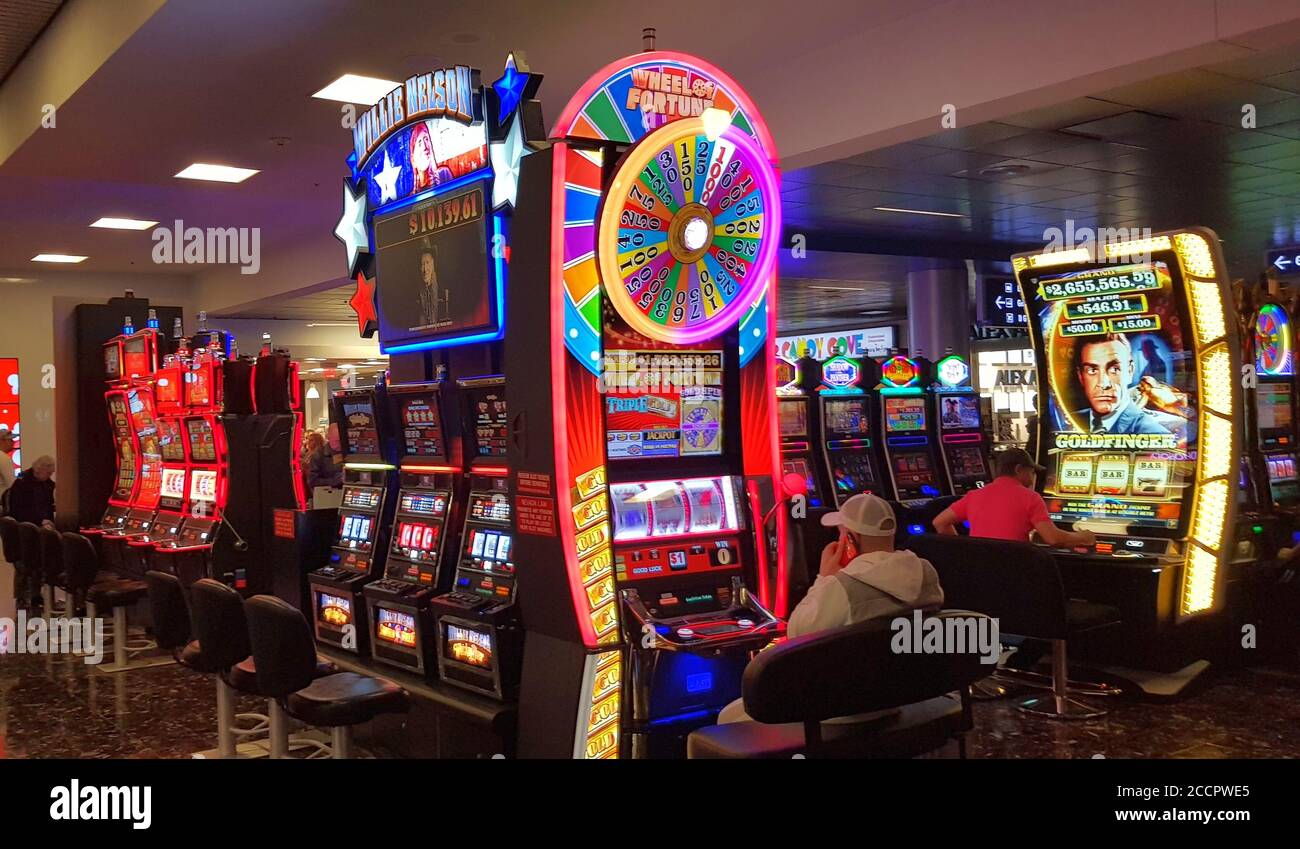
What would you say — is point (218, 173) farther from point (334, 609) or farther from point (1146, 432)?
point (1146, 432)

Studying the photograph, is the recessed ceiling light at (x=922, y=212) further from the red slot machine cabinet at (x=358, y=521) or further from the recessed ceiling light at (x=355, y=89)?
the red slot machine cabinet at (x=358, y=521)

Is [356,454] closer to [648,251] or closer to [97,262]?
[648,251]

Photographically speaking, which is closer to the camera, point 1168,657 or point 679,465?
point 679,465

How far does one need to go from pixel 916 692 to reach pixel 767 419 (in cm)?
135

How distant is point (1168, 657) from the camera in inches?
227

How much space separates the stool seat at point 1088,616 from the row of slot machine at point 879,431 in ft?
11.3

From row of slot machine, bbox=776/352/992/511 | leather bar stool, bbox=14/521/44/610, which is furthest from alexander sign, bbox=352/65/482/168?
row of slot machine, bbox=776/352/992/511

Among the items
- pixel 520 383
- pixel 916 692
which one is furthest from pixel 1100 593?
pixel 520 383

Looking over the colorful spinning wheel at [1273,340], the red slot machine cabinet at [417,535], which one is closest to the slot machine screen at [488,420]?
the red slot machine cabinet at [417,535]

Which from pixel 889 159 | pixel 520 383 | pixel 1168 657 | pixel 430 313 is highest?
pixel 889 159

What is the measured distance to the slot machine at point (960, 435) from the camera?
379 inches

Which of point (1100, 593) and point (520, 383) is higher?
point (520, 383)

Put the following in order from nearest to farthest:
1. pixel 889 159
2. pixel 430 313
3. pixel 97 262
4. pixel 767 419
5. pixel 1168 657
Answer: pixel 767 419 → pixel 430 313 → pixel 1168 657 → pixel 889 159 → pixel 97 262

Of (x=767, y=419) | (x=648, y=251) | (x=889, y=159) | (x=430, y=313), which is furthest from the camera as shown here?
(x=889, y=159)
